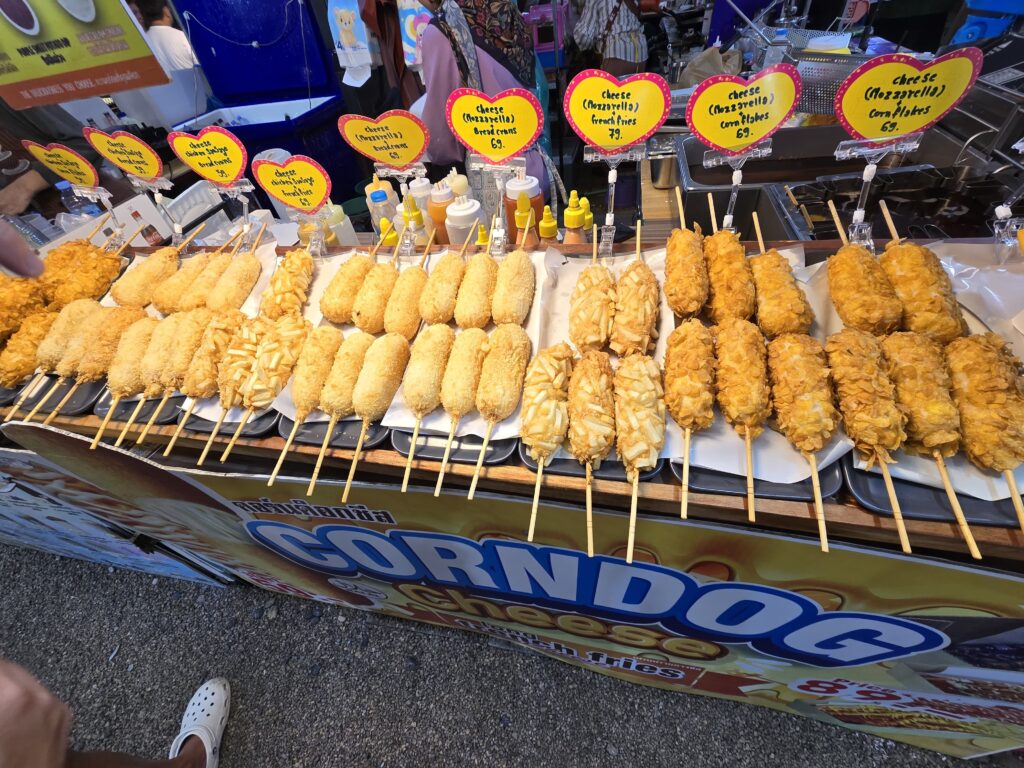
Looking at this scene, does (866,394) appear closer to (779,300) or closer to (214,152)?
(779,300)

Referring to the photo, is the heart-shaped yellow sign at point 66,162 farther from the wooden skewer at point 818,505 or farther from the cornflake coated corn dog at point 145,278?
the wooden skewer at point 818,505

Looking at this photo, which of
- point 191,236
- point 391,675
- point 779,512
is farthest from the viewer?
point 391,675

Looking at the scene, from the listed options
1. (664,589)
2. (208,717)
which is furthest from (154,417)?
(664,589)

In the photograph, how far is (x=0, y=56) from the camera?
356cm

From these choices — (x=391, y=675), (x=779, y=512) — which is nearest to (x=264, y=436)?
(x=779, y=512)

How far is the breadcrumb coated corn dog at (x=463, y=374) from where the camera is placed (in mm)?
1959

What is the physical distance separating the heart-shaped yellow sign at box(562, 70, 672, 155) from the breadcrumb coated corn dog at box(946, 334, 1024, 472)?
1.50m

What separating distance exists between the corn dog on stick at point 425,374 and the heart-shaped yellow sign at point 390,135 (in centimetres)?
102

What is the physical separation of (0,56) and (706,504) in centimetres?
580

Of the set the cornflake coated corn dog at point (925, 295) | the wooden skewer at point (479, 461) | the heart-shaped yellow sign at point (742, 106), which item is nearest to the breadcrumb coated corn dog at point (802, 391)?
the cornflake coated corn dog at point (925, 295)

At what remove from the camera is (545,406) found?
6.01ft

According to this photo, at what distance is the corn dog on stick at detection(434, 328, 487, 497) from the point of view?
1937 mm

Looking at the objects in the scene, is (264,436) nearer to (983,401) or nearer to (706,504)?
(706,504)

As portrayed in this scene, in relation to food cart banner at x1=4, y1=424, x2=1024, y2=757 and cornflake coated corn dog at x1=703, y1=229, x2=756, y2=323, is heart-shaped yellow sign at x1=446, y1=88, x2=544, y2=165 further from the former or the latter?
food cart banner at x1=4, y1=424, x2=1024, y2=757
